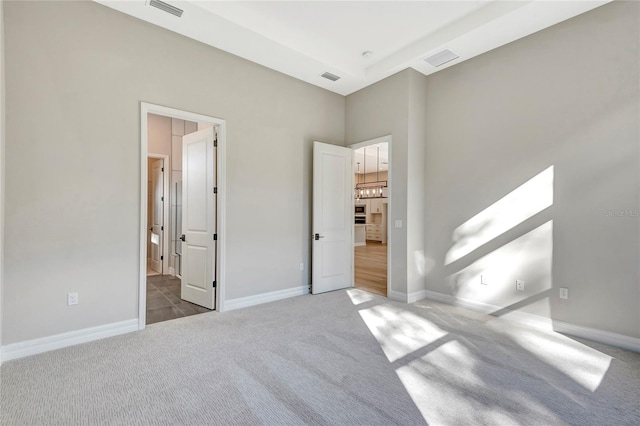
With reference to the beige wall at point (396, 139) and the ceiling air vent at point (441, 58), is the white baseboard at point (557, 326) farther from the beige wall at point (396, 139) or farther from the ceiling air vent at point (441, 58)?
the ceiling air vent at point (441, 58)

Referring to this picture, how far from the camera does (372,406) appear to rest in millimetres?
1947

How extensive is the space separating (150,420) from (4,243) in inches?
80.1

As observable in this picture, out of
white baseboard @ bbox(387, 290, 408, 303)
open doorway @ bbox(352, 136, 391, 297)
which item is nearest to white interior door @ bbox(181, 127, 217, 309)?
white baseboard @ bbox(387, 290, 408, 303)

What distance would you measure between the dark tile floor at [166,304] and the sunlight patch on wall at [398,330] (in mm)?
2170

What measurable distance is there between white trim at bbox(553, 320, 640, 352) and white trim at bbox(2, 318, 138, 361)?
4.56m

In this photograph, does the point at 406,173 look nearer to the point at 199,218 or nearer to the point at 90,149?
the point at 199,218

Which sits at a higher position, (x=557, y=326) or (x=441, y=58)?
(x=441, y=58)

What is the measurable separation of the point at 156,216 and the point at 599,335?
24.4 feet

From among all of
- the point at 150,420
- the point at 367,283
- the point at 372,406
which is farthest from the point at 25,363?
the point at 367,283

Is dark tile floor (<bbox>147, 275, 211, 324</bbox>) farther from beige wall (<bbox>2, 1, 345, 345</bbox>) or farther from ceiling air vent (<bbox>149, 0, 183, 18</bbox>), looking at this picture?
ceiling air vent (<bbox>149, 0, 183, 18</bbox>)

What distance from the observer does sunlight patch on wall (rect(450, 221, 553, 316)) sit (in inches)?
130

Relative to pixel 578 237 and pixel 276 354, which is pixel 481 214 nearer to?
pixel 578 237

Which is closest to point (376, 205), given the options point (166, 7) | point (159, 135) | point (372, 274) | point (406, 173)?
point (372, 274)

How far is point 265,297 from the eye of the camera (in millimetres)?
4211
